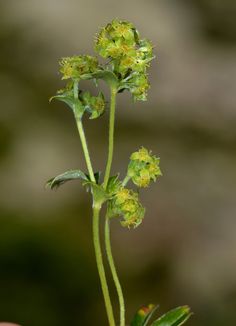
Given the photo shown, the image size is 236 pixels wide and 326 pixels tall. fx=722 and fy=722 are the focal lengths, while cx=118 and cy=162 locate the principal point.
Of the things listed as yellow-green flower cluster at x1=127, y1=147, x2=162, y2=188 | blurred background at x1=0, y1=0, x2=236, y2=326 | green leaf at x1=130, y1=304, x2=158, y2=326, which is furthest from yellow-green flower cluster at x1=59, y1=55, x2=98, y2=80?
blurred background at x1=0, y1=0, x2=236, y2=326

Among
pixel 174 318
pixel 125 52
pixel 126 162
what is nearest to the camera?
pixel 125 52

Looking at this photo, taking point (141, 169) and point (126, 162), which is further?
point (126, 162)

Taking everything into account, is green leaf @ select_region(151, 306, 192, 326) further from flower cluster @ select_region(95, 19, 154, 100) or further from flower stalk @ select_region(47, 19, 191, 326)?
flower cluster @ select_region(95, 19, 154, 100)

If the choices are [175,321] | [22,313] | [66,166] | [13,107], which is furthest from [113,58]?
[13,107]

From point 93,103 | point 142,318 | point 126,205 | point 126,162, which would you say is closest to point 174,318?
point 142,318

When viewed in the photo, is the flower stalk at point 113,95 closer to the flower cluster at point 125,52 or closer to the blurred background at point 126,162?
the flower cluster at point 125,52

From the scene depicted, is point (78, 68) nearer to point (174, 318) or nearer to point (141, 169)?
point (141, 169)

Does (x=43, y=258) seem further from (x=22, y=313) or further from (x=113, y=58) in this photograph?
(x=113, y=58)
